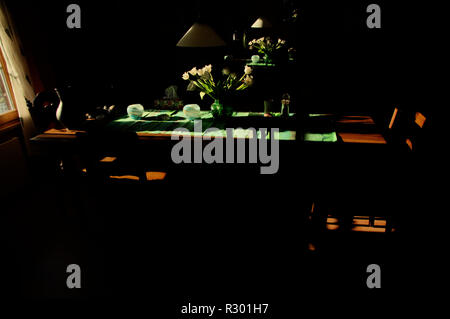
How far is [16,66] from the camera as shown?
295cm

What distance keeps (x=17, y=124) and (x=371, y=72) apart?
4.14m

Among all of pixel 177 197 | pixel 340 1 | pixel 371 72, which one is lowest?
pixel 177 197

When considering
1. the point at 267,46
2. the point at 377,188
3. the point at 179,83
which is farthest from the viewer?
the point at 179,83

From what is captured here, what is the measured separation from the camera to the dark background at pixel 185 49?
9.29ft

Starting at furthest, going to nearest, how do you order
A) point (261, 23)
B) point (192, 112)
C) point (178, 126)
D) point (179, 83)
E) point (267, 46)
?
point (179, 83), point (267, 46), point (261, 23), point (192, 112), point (178, 126)

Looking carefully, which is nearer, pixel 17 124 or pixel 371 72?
pixel 17 124

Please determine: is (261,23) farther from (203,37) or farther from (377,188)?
(377,188)

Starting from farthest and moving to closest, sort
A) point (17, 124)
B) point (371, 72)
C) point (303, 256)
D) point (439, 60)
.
Result: 1. point (371, 72)
2. point (439, 60)
3. point (17, 124)
4. point (303, 256)

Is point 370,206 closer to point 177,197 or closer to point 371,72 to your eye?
point 177,197

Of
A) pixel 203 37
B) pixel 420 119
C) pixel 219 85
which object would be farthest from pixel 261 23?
pixel 420 119

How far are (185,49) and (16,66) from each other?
1698 mm

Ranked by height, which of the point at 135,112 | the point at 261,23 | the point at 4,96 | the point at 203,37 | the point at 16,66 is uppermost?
the point at 261,23

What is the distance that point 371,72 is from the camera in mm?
3750
